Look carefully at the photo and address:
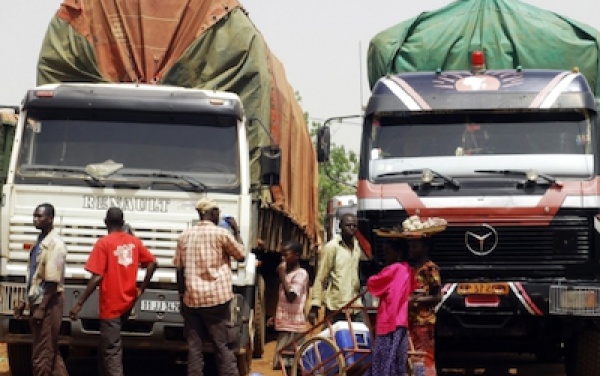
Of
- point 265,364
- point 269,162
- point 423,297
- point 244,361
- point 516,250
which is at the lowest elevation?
point 265,364

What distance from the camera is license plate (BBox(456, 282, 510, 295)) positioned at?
34.6ft

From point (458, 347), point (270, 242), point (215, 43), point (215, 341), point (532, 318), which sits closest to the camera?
point (215, 341)

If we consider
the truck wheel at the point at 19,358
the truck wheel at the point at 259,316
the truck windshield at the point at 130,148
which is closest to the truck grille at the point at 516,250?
the truck windshield at the point at 130,148

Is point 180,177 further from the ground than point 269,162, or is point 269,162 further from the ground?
point 269,162

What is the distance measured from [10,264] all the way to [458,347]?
4.13 m

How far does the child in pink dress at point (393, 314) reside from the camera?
8.73m

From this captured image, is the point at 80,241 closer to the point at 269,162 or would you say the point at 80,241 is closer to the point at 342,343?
the point at 269,162

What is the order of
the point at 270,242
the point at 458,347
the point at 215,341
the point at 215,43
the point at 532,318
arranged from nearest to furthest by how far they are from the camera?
the point at 215,341 < the point at 532,318 < the point at 458,347 < the point at 215,43 < the point at 270,242

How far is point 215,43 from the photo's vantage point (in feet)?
41.1

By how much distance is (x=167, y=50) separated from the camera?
12469 mm

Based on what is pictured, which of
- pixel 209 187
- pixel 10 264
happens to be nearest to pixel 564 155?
pixel 209 187

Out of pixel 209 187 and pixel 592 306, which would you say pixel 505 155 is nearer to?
pixel 592 306

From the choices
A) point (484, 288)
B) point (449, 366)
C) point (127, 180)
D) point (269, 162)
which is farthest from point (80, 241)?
point (449, 366)

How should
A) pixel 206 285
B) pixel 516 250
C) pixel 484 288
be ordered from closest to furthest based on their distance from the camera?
1. pixel 206 285
2. pixel 484 288
3. pixel 516 250
